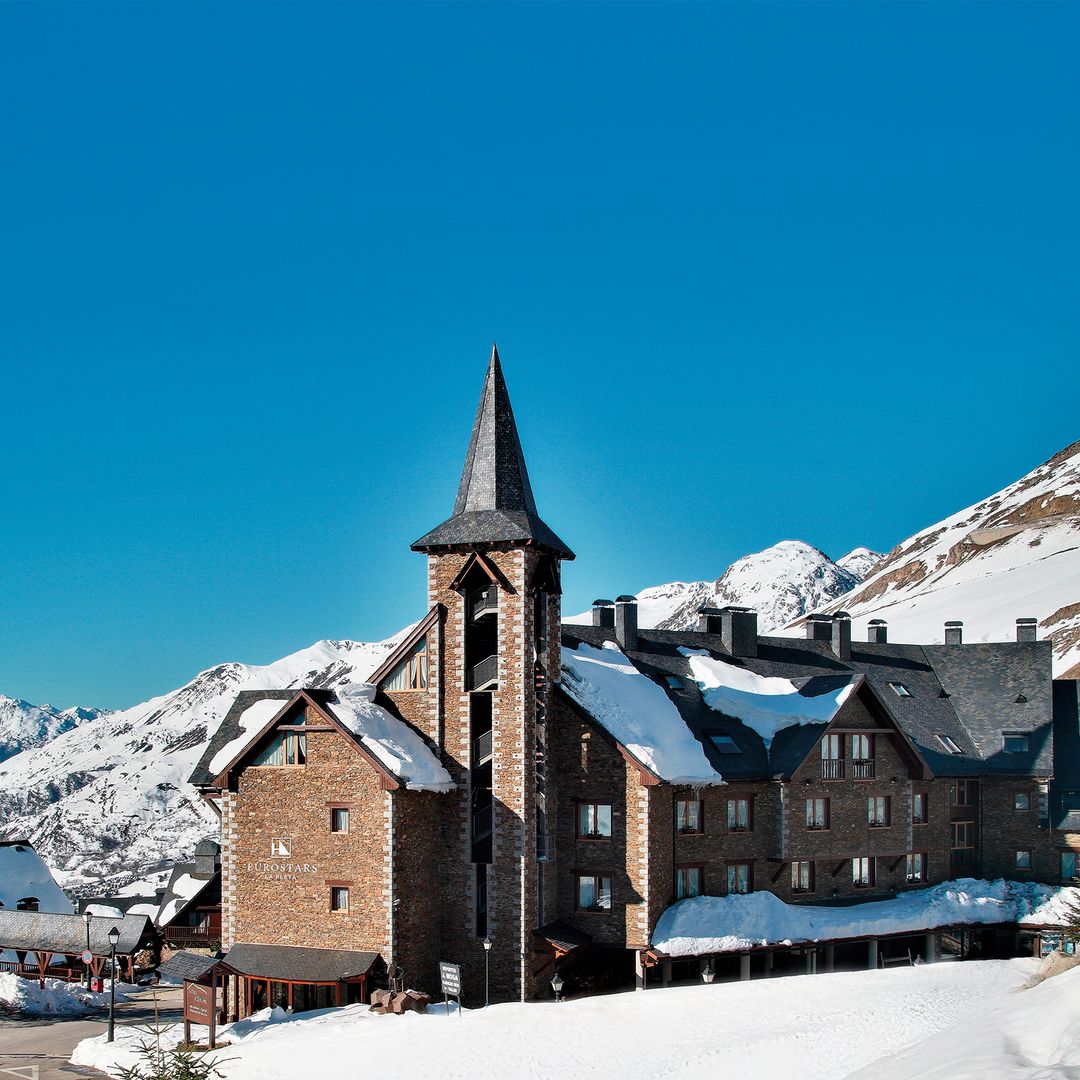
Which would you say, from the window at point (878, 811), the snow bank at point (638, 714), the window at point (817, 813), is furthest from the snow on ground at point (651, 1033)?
the window at point (878, 811)

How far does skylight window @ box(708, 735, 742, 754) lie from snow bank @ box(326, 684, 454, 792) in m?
9.15

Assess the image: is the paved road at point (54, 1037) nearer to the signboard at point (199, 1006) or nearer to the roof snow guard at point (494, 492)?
the signboard at point (199, 1006)

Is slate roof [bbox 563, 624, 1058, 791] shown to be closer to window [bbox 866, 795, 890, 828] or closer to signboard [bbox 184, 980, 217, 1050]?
window [bbox 866, 795, 890, 828]

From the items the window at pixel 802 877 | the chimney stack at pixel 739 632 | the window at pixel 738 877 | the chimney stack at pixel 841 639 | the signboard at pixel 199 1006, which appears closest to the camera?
the signboard at pixel 199 1006

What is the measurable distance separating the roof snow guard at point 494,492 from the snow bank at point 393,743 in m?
5.43

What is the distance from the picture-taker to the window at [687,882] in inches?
1505

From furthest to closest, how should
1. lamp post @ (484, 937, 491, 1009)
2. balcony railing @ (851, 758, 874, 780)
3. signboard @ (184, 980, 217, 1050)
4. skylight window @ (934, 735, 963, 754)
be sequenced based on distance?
skylight window @ (934, 735, 963, 754), balcony railing @ (851, 758, 874, 780), lamp post @ (484, 937, 491, 1009), signboard @ (184, 980, 217, 1050)

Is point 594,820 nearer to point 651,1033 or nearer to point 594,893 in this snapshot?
point 594,893

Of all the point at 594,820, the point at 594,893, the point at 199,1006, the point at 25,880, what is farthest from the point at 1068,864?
the point at 25,880

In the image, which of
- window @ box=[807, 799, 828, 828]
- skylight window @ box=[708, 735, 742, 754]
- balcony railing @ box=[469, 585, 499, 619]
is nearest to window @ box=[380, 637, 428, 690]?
balcony railing @ box=[469, 585, 499, 619]

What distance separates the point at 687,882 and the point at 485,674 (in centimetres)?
927

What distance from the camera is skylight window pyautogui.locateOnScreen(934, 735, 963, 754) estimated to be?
152 ft

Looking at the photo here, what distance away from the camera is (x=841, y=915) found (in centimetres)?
3928

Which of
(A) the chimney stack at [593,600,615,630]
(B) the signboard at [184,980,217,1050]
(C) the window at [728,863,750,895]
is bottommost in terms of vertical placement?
(B) the signboard at [184,980,217,1050]
